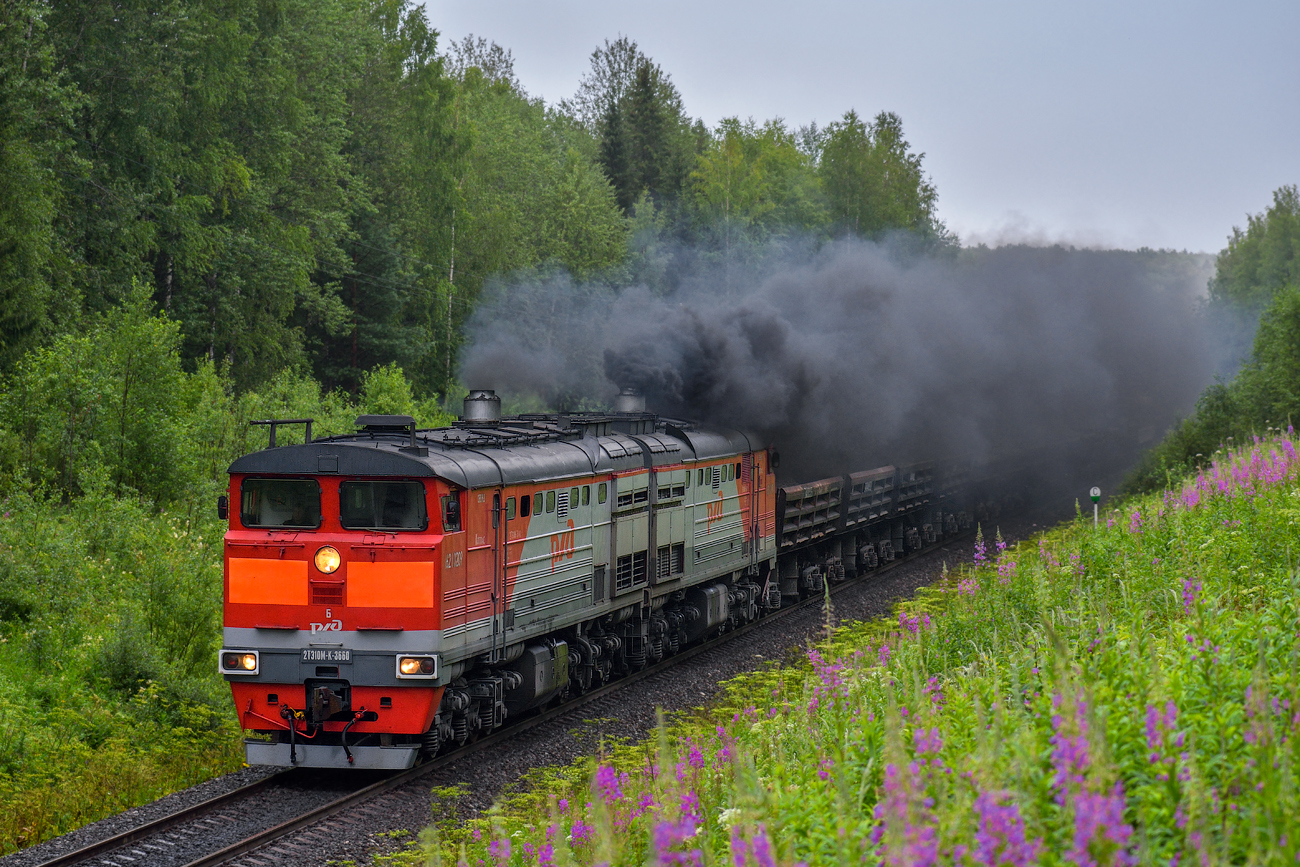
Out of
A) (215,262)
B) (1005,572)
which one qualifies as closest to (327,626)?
(1005,572)

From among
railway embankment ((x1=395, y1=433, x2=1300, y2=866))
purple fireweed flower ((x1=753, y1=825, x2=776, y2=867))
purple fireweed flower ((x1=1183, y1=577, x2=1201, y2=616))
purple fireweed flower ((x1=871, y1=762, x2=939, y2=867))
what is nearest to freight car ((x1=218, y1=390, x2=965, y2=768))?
railway embankment ((x1=395, y1=433, x2=1300, y2=866))

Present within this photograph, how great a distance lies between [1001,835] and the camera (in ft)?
14.3

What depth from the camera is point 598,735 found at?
13430 millimetres

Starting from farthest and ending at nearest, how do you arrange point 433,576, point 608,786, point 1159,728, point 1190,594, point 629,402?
point 629,402, point 433,576, point 1190,594, point 608,786, point 1159,728

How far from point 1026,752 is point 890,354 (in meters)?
22.3

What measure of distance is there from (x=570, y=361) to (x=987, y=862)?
2737cm

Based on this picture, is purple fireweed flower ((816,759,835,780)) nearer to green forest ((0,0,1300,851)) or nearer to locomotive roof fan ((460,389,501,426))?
green forest ((0,0,1300,851))

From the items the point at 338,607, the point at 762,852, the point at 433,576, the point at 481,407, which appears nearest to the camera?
the point at 762,852

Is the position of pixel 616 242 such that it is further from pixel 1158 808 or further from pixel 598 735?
pixel 1158 808

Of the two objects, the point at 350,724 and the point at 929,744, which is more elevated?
the point at 929,744

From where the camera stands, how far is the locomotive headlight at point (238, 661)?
11539mm

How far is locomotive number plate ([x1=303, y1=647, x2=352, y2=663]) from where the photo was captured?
11398 mm

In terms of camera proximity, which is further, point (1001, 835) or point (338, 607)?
point (338, 607)

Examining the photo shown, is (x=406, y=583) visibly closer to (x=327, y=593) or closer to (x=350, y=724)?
(x=327, y=593)
